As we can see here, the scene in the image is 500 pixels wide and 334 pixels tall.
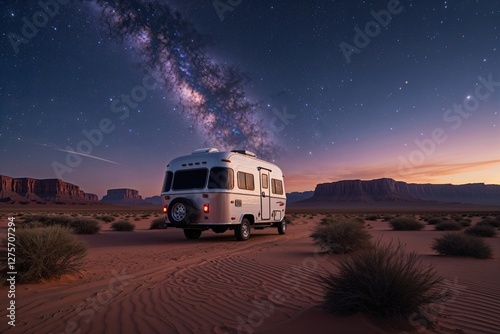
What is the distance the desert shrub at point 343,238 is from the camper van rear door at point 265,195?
468 centimetres

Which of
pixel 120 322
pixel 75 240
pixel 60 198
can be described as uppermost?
pixel 60 198

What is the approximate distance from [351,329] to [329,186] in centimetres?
16886

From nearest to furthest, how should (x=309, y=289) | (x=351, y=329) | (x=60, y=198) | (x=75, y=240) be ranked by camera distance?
(x=351, y=329) → (x=309, y=289) → (x=75, y=240) → (x=60, y=198)

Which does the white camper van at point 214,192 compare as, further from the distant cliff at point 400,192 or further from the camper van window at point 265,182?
the distant cliff at point 400,192

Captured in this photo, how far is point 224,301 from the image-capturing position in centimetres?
466

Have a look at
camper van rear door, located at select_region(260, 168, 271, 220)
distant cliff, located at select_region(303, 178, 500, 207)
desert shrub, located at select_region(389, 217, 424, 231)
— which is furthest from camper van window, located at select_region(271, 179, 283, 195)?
distant cliff, located at select_region(303, 178, 500, 207)

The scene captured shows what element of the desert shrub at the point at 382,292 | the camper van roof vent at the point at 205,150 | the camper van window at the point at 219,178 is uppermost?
the camper van roof vent at the point at 205,150

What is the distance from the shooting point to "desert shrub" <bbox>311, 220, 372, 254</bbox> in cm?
924

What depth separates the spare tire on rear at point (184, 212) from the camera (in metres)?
11.8

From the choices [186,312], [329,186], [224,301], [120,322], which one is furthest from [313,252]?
[329,186]

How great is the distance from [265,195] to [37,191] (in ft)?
500

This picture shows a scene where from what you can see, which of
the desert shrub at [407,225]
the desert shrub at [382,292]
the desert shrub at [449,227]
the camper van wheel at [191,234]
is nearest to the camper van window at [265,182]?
the camper van wheel at [191,234]

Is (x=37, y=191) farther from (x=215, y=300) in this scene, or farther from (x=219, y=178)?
(x=215, y=300)

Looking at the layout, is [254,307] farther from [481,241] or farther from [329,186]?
[329,186]
